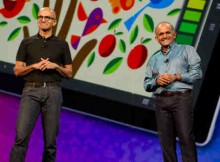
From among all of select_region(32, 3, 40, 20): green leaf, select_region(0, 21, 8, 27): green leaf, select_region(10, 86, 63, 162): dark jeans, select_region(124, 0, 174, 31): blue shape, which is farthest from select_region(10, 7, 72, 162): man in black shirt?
select_region(0, 21, 8, 27): green leaf

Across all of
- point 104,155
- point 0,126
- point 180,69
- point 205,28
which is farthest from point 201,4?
point 0,126

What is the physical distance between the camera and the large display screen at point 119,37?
294cm

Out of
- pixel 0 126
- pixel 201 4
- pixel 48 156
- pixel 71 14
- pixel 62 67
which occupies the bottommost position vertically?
pixel 0 126

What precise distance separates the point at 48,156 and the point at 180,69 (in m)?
0.88

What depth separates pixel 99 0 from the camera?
10.8ft

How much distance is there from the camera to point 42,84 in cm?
270

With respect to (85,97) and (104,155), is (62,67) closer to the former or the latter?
(85,97)

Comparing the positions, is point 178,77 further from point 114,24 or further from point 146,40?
point 114,24

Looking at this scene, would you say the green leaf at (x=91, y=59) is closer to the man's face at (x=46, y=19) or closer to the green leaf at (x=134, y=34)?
the green leaf at (x=134, y=34)

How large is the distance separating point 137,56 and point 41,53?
71 cm

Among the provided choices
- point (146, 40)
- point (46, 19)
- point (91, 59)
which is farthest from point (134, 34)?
point (46, 19)

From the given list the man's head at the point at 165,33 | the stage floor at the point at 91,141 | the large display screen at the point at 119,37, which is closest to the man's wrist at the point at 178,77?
the man's head at the point at 165,33

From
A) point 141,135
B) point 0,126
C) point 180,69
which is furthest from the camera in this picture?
point 0,126

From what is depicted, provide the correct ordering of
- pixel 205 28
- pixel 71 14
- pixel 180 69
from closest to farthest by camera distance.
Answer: pixel 180 69
pixel 205 28
pixel 71 14
